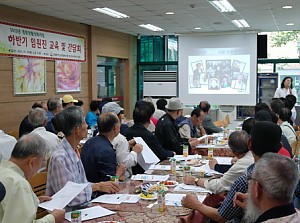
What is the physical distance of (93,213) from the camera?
275 centimetres

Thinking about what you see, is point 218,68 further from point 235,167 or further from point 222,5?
point 235,167

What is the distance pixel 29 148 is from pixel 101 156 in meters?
1.00

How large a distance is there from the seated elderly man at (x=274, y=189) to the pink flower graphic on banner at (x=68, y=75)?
7.67m

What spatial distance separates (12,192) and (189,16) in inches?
293

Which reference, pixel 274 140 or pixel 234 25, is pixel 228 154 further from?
pixel 234 25

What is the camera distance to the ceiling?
7.33 metres

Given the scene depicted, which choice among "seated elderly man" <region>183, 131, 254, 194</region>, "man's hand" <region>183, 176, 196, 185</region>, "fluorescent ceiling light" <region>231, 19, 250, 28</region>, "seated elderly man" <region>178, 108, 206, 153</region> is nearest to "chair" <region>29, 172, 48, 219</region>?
"man's hand" <region>183, 176, 196, 185</region>

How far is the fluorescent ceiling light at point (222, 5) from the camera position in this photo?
7.40 m

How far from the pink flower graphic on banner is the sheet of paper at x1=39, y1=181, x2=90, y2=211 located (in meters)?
6.55

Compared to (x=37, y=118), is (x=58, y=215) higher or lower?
lower

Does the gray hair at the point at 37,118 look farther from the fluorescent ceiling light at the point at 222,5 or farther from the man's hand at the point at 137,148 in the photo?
the fluorescent ceiling light at the point at 222,5

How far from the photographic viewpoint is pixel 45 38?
8.65 meters

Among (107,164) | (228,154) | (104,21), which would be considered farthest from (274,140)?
(104,21)

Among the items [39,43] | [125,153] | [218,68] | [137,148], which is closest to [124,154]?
[125,153]
